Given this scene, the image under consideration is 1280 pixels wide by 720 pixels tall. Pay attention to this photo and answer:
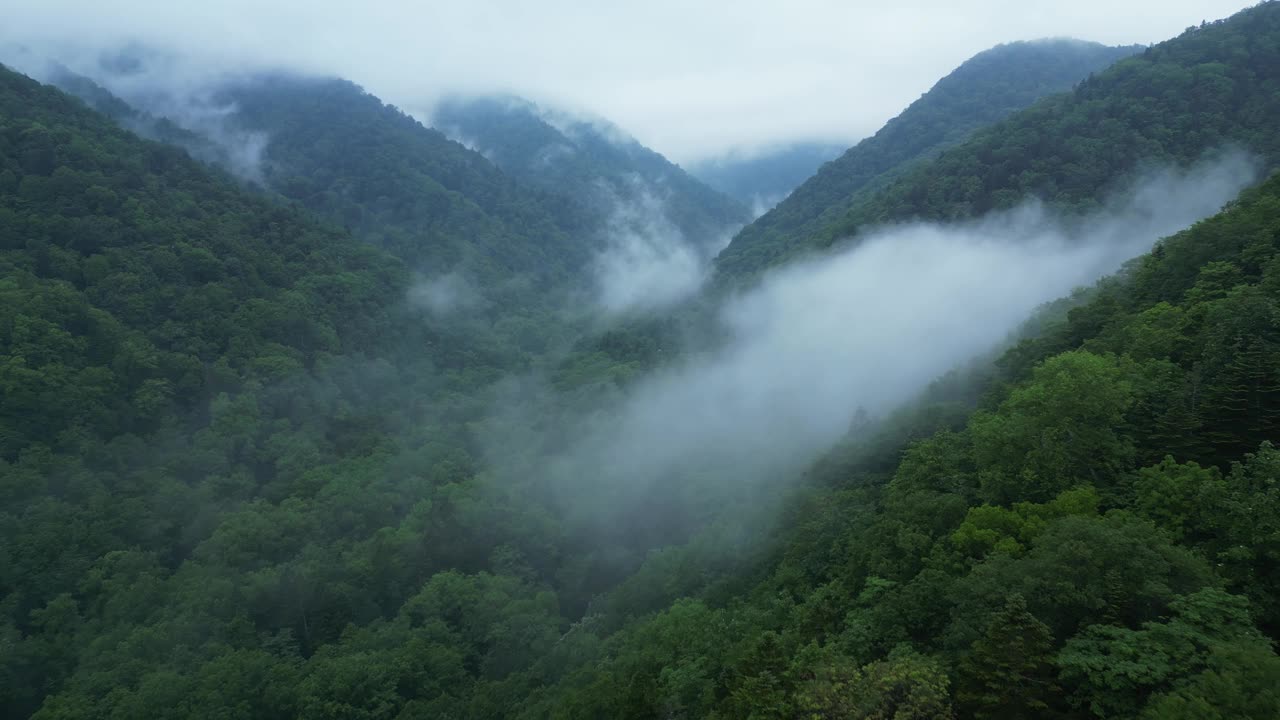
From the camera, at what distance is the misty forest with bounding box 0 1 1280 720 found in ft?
63.9

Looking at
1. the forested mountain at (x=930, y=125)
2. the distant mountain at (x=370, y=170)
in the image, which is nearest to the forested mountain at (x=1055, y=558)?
the forested mountain at (x=930, y=125)

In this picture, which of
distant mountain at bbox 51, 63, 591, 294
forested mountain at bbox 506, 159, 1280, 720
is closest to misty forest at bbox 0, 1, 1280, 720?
forested mountain at bbox 506, 159, 1280, 720

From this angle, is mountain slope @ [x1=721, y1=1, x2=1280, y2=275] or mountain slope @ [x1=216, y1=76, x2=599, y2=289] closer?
mountain slope @ [x1=721, y1=1, x2=1280, y2=275]

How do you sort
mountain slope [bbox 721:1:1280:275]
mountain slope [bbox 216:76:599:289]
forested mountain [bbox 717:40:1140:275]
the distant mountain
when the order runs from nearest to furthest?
1. mountain slope [bbox 721:1:1280:275]
2. forested mountain [bbox 717:40:1140:275]
3. the distant mountain
4. mountain slope [bbox 216:76:599:289]

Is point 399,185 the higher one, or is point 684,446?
point 399,185

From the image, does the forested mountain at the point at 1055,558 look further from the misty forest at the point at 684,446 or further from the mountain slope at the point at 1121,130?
the mountain slope at the point at 1121,130

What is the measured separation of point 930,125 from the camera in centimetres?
14838

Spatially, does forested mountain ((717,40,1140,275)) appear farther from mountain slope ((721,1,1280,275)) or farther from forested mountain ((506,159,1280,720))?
forested mountain ((506,159,1280,720))

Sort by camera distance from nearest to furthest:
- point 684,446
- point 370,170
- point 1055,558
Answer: point 1055,558 → point 684,446 → point 370,170

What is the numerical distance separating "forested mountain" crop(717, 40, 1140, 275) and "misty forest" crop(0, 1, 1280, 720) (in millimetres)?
4908

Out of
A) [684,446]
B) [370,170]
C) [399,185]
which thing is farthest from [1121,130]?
[370,170]

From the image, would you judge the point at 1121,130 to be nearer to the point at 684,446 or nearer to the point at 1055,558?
the point at 684,446

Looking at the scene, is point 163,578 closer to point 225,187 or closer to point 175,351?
point 175,351

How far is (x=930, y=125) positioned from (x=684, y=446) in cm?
10643
